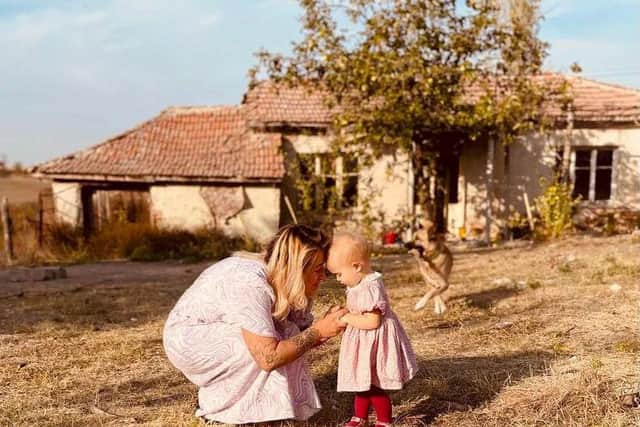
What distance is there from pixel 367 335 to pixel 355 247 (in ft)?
1.69

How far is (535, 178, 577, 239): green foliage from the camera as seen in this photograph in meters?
13.6

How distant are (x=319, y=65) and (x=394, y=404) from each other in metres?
9.60

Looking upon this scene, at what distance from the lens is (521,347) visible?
17.2 ft

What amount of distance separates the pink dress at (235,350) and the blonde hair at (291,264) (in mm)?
69

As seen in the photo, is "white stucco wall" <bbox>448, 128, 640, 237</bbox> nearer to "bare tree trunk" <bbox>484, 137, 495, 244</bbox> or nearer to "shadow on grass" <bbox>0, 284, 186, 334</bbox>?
"bare tree trunk" <bbox>484, 137, 495, 244</bbox>

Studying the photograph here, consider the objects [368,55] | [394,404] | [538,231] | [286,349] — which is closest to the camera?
[286,349]

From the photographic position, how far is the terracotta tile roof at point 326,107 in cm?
1516

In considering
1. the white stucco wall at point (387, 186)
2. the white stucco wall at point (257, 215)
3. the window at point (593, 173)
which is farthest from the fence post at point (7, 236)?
the window at point (593, 173)

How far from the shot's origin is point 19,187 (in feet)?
96.9

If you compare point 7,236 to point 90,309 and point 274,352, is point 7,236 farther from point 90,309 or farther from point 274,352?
point 274,352

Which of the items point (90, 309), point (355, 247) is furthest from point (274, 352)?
point (90, 309)

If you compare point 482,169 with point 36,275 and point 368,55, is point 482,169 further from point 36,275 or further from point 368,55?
point 36,275

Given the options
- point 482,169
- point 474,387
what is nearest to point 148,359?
point 474,387

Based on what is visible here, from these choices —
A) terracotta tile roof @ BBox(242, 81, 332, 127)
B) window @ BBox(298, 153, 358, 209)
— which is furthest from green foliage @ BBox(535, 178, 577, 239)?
terracotta tile roof @ BBox(242, 81, 332, 127)
